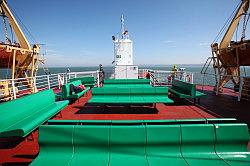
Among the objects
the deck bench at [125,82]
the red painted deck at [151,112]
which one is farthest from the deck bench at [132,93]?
the deck bench at [125,82]

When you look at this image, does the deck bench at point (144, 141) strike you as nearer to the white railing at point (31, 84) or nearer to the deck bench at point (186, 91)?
the deck bench at point (186, 91)

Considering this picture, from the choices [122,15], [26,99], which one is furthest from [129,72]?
[26,99]

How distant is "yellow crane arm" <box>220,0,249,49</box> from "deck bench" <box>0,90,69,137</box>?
11393mm

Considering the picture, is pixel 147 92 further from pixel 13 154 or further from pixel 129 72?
pixel 129 72

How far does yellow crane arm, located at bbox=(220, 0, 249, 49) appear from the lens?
42.1ft

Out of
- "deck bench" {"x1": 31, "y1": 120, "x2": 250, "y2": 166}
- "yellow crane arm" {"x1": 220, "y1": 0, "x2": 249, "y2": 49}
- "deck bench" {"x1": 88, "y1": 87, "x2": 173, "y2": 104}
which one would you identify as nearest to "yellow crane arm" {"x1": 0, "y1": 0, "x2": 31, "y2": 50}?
"deck bench" {"x1": 88, "y1": 87, "x2": 173, "y2": 104}

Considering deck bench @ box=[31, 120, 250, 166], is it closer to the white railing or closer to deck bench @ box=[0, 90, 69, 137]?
deck bench @ box=[0, 90, 69, 137]

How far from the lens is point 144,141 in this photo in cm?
316

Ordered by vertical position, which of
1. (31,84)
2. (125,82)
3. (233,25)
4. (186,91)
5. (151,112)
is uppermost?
(233,25)

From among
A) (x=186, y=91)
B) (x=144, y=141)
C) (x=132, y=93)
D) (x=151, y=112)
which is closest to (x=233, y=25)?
(x=186, y=91)

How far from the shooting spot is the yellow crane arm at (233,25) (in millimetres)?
12836

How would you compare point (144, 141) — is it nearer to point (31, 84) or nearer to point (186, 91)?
point (186, 91)

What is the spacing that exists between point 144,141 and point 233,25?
43.5ft

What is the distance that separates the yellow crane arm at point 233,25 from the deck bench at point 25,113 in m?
11.4
